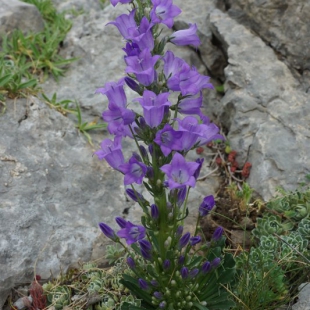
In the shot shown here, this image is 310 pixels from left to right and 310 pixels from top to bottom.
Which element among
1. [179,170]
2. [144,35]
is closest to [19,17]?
[144,35]

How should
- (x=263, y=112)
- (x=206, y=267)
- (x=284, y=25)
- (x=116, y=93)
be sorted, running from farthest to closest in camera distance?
1. (x=284, y=25)
2. (x=263, y=112)
3. (x=206, y=267)
4. (x=116, y=93)

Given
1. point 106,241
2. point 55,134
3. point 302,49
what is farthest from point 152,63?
point 302,49

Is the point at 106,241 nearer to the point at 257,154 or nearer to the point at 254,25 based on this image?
the point at 257,154

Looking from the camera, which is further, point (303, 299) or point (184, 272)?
point (303, 299)

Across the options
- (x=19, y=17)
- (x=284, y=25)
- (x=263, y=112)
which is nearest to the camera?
(x=263, y=112)

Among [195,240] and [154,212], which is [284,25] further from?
[154,212]

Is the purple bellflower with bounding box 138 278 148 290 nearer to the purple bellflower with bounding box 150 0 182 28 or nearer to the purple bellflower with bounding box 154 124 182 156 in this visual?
the purple bellflower with bounding box 154 124 182 156

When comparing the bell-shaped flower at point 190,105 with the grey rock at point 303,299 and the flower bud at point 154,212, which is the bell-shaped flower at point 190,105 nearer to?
the flower bud at point 154,212

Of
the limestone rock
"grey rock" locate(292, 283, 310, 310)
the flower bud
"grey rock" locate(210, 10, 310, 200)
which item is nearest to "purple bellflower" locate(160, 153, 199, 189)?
the flower bud
